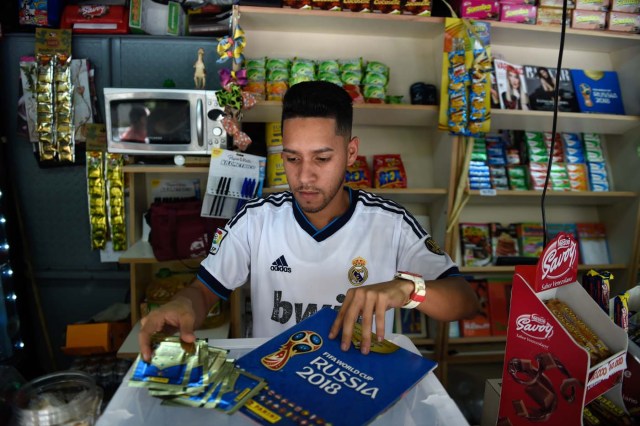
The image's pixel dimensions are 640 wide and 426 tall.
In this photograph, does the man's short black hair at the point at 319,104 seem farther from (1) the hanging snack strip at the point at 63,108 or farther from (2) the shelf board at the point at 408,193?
(1) the hanging snack strip at the point at 63,108

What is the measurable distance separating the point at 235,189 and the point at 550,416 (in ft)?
5.70

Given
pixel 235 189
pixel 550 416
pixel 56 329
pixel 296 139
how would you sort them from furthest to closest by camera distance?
pixel 56 329, pixel 235 189, pixel 296 139, pixel 550 416

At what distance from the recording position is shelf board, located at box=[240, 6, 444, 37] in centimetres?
225

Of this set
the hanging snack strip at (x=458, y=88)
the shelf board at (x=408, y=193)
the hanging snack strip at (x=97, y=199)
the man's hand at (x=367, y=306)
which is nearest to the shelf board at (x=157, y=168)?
the shelf board at (x=408, y=193)

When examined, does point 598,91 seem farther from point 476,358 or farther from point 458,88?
point 476,358

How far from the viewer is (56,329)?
281 centimetres

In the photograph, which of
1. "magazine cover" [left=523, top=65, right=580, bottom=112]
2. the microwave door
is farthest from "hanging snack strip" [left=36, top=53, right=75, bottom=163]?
"magazine cover" [left=523, top=65, right=580, bottom=112]

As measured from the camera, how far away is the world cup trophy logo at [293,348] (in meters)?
0.64

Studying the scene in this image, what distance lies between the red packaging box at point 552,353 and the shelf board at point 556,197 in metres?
1.76

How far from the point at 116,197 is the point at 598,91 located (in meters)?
3.20

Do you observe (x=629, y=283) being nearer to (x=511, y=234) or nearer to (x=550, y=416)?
(x=511, y=234)

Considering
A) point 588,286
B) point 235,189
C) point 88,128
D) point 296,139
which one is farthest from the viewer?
point 88,128

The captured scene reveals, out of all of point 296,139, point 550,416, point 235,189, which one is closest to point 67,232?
point 235,189

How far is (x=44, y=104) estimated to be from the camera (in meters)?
2.53
